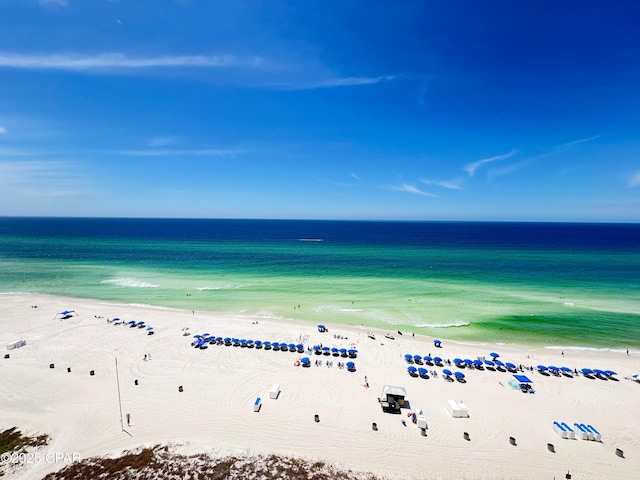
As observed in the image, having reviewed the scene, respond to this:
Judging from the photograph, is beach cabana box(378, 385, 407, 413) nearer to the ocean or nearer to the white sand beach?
the white sand beach

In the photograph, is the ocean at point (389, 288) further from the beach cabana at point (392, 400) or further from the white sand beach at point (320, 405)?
the beach cabana at point (392, 400)

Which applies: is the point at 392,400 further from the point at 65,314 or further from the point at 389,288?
the point at 65,314

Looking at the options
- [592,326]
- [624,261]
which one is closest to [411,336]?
[592,326]

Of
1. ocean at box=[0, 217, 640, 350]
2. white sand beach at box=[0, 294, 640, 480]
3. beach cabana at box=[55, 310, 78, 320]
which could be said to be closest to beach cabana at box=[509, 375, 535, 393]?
white sand beach at box=[0, 294, 640, 480]

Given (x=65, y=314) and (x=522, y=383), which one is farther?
(x=65, y=314)

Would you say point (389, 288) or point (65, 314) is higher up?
point (389, 288)

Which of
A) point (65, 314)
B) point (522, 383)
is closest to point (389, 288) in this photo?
point (522, 383)

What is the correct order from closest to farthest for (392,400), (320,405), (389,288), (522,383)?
(392,400) < (320,405) < (522,383) < (389,288)
